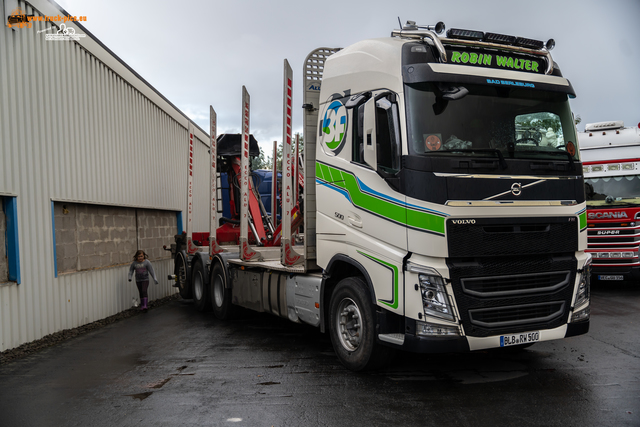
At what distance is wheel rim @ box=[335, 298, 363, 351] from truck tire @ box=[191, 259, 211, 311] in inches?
213

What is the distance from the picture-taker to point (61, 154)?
9.19 metres

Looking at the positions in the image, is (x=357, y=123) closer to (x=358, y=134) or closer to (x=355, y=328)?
(x=358, y=134)

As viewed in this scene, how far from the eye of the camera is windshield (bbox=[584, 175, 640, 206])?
37.7 feet

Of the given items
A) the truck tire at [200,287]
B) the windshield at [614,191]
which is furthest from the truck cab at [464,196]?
the windshield at [614,191]

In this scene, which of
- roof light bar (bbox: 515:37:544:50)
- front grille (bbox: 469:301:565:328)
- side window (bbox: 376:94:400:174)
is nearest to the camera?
front grille (bbox: 469:301:565:328)

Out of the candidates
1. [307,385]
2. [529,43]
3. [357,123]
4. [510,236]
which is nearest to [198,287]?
[307,385]

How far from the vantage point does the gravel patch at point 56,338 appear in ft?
24.1

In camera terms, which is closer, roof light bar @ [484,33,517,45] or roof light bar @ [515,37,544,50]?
roof light bar @ [484,33,517,45]

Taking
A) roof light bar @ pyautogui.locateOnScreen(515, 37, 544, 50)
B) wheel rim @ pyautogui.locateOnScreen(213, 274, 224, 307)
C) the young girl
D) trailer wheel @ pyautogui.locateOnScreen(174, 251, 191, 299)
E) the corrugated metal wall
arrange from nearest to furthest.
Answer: roof light bar @ pyautogui.locateOnScreen(515, 37, 544, 50), the corrugated metal wall, wheel rim @ pyautogui.locateOnScreen(213, 274, 224, 307), the young girl, trailer wheel @ pyautogui.locateOnScreen(174, 251, 191, 299)

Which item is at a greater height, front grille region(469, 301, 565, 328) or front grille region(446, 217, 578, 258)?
front grille region(446, 217, 578, 258)

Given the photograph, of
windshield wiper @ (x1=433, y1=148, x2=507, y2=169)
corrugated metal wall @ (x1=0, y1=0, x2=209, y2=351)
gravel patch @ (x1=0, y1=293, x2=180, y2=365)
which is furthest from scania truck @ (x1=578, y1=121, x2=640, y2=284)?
corrugated metal wall @ (x1=0, y1=0, x2=209, y2=351)

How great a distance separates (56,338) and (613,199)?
37.3 feet

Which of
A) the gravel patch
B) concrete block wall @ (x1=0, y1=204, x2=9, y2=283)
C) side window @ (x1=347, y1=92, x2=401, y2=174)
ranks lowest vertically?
the gravel patch

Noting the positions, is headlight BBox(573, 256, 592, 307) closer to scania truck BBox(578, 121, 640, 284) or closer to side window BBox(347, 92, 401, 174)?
side window BBox(347, 92, 401, 174)
